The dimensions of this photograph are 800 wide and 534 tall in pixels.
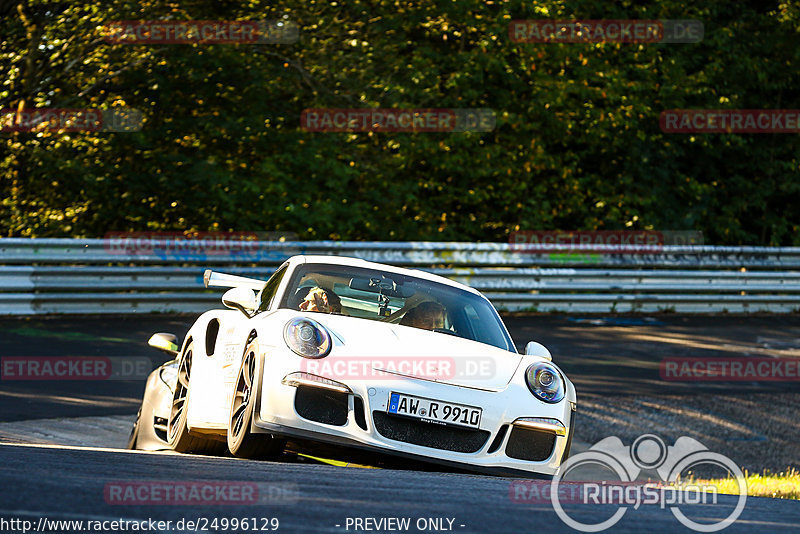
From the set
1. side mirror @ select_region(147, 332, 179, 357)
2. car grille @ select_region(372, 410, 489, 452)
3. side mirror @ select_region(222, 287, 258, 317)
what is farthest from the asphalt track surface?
side mirror @ select_region(147, 332, 179, 357)

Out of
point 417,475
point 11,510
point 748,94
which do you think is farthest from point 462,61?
point 11,510

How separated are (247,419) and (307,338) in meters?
0.52

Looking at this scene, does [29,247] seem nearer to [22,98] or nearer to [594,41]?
[22,98]

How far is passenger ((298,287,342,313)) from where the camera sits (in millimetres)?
→ 6766

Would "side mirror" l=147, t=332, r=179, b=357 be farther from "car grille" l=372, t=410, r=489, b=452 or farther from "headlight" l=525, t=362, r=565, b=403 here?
"headlight" l=525, t=362, r=565, b=403

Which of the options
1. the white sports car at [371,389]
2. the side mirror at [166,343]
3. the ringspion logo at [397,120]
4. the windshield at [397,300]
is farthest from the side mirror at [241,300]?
the ringspion logo at [397,120]

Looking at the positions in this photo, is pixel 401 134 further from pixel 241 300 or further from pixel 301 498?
pixel 301 498

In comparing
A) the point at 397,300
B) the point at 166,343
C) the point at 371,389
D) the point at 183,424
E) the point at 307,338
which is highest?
the point at 307,338

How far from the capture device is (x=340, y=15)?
64.5 feet

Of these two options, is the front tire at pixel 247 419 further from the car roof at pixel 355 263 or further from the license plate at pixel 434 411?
the car roof at pixel 355 263

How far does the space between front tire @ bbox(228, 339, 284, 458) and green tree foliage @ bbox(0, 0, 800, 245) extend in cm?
1224

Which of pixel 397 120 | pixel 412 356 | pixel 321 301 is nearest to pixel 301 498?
pixel 412 356

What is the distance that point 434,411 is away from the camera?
5.75 m

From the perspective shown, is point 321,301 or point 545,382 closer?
point 545,382
